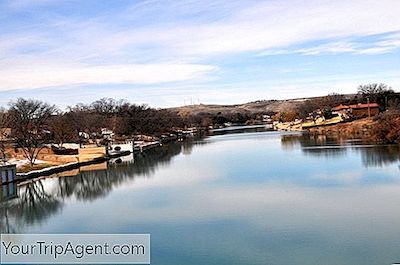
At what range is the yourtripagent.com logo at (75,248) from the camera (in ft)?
A: 18.9

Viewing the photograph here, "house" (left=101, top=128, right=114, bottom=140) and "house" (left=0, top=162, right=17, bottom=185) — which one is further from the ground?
"house" (left=101, top=128, right=114, bottom=140)

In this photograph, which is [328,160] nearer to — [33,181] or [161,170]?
[161,170]

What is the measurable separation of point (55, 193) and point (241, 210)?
5.52 metres

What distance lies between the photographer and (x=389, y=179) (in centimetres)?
1081

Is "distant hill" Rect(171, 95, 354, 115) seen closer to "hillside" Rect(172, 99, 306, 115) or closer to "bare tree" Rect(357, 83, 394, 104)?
"hillside" Rect(172, 99, 306, 115)

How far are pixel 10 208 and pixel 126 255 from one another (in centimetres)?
511

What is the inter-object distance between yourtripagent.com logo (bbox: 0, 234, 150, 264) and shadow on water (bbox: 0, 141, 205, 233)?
97 cm

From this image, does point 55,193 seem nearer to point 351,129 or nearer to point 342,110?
point 351,129

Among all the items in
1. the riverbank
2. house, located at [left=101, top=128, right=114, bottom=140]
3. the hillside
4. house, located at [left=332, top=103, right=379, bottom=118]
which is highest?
the hillside

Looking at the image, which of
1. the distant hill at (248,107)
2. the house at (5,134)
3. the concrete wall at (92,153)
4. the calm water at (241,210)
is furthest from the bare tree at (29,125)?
the distant hill at (248,107)

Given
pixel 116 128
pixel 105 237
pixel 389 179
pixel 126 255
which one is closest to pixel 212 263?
pixel 126 255

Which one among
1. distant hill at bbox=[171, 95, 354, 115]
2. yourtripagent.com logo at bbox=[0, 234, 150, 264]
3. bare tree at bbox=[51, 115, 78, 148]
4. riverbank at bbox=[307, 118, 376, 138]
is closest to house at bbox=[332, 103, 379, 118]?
riverbank at bbox=[307, 118, 376, 138]

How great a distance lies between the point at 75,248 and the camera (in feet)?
21.3

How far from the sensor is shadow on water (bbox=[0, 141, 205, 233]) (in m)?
8.94
